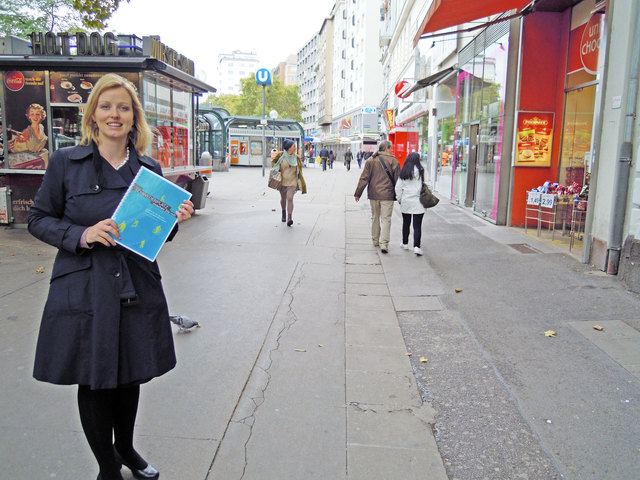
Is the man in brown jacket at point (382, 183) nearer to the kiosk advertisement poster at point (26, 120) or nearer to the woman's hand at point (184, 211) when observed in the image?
the kiosk advertisement poster at point (26, 120)

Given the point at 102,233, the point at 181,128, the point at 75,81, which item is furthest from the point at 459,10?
the point at 102,233

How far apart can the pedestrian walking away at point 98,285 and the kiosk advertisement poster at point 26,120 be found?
8505mm

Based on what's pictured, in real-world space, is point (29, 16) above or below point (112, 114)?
above

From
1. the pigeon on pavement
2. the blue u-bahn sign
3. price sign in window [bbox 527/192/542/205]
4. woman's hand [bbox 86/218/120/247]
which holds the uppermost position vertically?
the blue u-bahn sign

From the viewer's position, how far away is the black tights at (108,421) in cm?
246

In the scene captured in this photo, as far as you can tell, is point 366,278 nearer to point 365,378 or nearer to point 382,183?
point 382,183

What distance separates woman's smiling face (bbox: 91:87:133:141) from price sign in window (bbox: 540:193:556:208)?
338 inches

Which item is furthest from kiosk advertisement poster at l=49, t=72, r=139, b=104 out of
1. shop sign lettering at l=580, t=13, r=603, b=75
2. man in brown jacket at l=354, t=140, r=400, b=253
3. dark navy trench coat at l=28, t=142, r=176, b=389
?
dark navy trench coat at l=28, t=142, r=176, b=389

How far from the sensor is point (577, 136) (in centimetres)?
1048

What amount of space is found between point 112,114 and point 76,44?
28.5ft

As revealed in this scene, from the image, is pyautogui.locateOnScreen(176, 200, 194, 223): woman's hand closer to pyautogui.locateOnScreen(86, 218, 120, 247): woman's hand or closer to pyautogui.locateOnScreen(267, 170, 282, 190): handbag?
pyautogui.locateOnScreen(86, 218, 120, 247): woman's hand

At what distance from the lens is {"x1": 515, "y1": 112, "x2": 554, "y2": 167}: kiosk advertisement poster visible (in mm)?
10852

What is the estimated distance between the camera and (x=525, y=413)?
141 inches

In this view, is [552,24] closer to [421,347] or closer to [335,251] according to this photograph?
[335,251]
